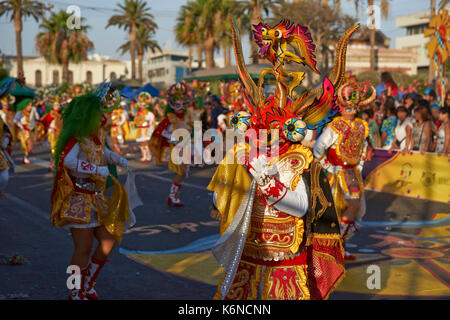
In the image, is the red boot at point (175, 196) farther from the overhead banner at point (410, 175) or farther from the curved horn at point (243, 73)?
the curved horn at point (243, 73)

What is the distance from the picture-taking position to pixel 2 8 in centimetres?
4319

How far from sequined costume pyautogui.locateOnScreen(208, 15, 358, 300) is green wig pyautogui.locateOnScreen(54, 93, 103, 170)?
1634 millimetres

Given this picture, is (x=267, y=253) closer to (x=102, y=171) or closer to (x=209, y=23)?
(x=102, y=171)

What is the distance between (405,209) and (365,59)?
134ft

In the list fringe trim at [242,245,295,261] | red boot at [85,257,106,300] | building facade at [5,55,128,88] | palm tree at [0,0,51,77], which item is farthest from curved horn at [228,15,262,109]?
building facade at [5,55,128,88]

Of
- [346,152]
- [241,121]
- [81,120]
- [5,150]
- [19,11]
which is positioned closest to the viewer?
[241,121]

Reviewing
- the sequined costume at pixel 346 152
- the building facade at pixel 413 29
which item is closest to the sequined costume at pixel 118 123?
the sequined costume at pixel 346 152

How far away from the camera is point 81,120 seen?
4.90m

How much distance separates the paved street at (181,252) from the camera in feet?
18.3

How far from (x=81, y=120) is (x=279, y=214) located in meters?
2.19

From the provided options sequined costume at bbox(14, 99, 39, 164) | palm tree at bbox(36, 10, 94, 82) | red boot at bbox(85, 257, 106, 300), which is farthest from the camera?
palm tree at bbox(36, 10, 94, 82)

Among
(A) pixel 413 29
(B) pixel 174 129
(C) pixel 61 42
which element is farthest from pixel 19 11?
(A) pixel 413 29

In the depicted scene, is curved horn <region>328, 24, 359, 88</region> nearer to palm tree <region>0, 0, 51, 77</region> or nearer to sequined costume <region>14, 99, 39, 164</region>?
sequined costume <region>14, 99, 39, 164</region>

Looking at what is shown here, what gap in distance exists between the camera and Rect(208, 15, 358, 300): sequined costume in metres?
3.64
